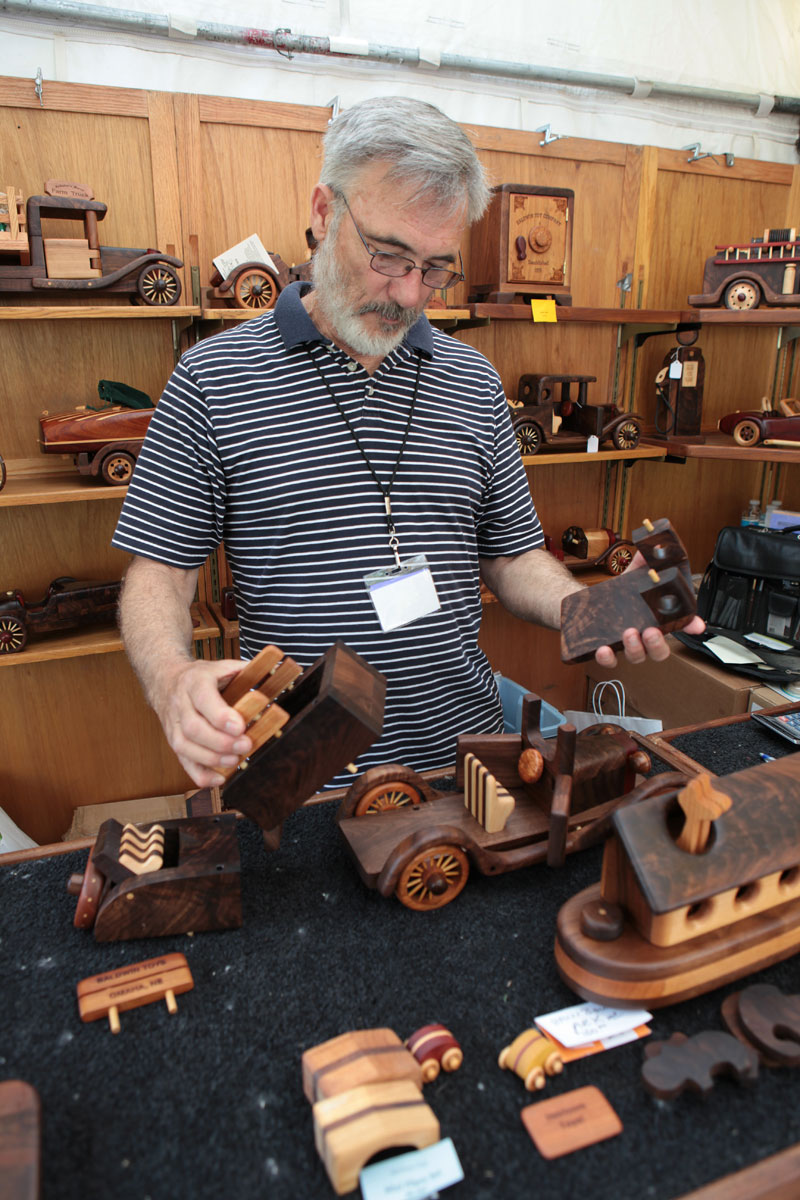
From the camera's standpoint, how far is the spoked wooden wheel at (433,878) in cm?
105

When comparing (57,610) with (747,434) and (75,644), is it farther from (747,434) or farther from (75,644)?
(747,434)

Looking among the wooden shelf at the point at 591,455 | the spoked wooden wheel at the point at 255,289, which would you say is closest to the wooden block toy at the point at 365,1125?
the spoked wooden wheel at the point at 255,289

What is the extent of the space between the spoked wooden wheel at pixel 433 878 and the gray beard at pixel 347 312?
916 mm

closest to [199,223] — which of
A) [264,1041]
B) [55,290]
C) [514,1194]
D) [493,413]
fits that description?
[55,290]

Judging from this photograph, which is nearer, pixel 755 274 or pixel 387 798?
pixel 387 798

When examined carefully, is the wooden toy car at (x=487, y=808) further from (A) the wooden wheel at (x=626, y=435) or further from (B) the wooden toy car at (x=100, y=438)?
(A) the wooden wheel at (x=626, y=435)

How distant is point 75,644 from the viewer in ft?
8.01

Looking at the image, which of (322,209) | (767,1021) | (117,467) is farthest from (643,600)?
(117,467)

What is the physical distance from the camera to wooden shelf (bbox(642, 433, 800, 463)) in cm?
278

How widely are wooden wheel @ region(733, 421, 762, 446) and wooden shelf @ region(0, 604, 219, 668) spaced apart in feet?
6.73

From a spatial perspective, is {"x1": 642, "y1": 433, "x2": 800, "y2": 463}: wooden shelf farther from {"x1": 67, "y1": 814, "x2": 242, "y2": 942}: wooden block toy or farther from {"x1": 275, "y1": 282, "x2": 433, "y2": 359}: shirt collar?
{"x1": 67, "y1": 814, "x2": 242, "y2": 942}: wooden block toy

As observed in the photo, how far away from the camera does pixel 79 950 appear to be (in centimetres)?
100

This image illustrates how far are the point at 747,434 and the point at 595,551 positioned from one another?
0.70m

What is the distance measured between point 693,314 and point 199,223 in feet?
5.83
